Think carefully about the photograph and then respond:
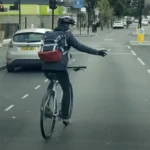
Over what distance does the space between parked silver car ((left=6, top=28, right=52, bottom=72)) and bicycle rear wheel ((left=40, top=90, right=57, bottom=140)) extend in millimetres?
9984

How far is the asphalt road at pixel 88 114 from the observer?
766 centimetres

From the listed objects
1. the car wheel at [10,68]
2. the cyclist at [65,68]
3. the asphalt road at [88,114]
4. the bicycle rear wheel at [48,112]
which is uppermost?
the cyclist at [65,68]

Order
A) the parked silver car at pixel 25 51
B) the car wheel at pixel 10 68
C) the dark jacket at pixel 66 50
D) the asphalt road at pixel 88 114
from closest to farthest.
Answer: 1. the asphalt road at pixel 88 114
2. the dark jacket at pixel 66 50
3. the parked silver car at pixel 25 51
4. the car wheel at pixel 10 68

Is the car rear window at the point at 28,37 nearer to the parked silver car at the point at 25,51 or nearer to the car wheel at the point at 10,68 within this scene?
the parked silver car at the point at 25,51

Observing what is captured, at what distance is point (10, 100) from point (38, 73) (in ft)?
20.5

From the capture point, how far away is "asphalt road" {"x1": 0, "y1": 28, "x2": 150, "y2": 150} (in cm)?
766

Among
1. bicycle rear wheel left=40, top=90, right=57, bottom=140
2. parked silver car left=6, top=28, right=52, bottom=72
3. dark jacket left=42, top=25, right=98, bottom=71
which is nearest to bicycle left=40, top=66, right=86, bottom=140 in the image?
bicycle rear wheel left=40, top=90, right=57, bottom=140

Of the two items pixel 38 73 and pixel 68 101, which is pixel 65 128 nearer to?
pixel 68 101

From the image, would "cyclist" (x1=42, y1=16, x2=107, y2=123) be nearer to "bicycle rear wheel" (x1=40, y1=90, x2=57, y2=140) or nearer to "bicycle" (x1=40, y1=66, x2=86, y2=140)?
"bicycle" (x1=40, y1=66, x2=86, y2=140)

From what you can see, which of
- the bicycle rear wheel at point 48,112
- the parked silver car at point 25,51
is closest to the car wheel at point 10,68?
the parked silver car at point 25,51

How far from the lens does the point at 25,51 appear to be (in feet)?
59.7

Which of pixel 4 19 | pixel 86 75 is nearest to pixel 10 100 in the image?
pixel 86 75

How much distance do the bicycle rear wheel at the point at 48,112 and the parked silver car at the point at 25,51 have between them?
998 centimetres

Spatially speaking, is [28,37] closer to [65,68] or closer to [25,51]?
[25,51]
